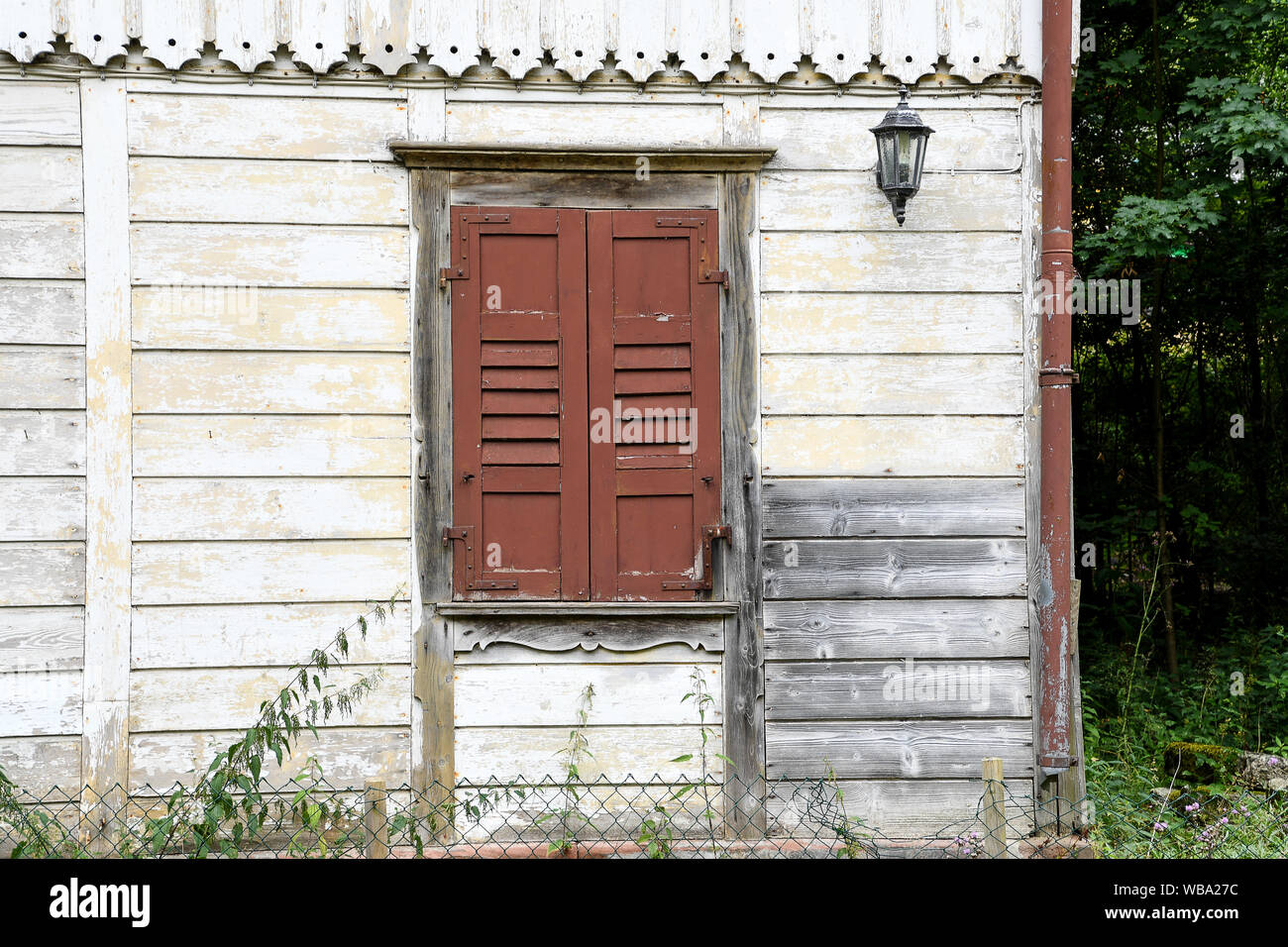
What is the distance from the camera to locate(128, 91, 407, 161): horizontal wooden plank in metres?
4.86

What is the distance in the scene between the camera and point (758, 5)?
5.05 m

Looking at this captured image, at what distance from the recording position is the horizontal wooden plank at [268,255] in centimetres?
484

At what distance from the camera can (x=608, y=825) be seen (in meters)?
4.88

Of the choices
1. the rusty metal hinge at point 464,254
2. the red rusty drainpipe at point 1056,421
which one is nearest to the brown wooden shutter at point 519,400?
the rusty metal hinge at point 464,254

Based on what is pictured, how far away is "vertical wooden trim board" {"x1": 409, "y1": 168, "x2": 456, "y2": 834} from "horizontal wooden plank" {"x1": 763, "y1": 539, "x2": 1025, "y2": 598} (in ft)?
5.39

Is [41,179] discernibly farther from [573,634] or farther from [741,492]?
[741,492]

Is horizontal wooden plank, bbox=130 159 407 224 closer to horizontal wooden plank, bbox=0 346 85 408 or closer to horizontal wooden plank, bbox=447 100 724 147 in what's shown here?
horizontal wooden plank, bbox=447 100 724 147

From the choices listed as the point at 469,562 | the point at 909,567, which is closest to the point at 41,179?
the point at 469,562

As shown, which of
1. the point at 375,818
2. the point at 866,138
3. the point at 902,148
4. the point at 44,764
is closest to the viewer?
the point at 375,818

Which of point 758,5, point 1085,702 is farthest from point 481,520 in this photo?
point 1085,702

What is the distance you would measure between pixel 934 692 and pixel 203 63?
448cm

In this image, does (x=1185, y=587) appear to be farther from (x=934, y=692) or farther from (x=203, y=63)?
(x=203, y=63)

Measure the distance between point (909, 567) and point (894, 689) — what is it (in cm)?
58

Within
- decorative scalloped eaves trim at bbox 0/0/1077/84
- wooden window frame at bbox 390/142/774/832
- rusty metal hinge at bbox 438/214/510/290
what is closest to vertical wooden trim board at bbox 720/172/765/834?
wooden window frame at bbox 390/142/774/832
